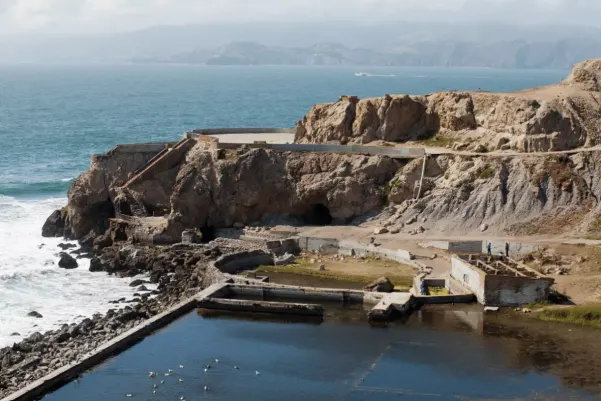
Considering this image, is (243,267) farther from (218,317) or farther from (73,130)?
(73,130)

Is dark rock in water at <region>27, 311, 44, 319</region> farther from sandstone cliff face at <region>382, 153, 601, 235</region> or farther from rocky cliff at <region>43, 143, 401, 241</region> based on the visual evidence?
sandstone cliff face at <region>382, 153, 601, 235</region>

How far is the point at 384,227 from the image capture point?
236ft

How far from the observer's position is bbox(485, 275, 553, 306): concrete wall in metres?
56.3

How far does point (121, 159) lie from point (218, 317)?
30684 millimetres

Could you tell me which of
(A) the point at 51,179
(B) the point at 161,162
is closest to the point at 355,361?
(B) the point at 161,162

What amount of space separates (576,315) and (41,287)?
112 feet

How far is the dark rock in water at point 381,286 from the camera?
196 ft

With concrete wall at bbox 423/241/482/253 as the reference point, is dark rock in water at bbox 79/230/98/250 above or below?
below

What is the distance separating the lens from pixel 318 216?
7894cm

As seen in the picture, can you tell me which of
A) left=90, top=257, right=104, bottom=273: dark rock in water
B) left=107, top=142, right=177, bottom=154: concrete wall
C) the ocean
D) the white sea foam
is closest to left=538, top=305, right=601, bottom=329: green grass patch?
the white sea foam

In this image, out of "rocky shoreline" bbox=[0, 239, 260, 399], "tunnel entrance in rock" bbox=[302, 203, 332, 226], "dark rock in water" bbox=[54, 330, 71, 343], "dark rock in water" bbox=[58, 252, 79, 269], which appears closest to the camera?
"rocky shoreline" bbox=[0, 239, 260, 399]

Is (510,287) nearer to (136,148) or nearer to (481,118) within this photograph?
(481,118)

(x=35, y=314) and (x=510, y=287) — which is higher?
(x=510, y=287)

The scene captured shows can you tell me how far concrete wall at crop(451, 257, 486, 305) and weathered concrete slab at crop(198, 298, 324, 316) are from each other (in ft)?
28.9
